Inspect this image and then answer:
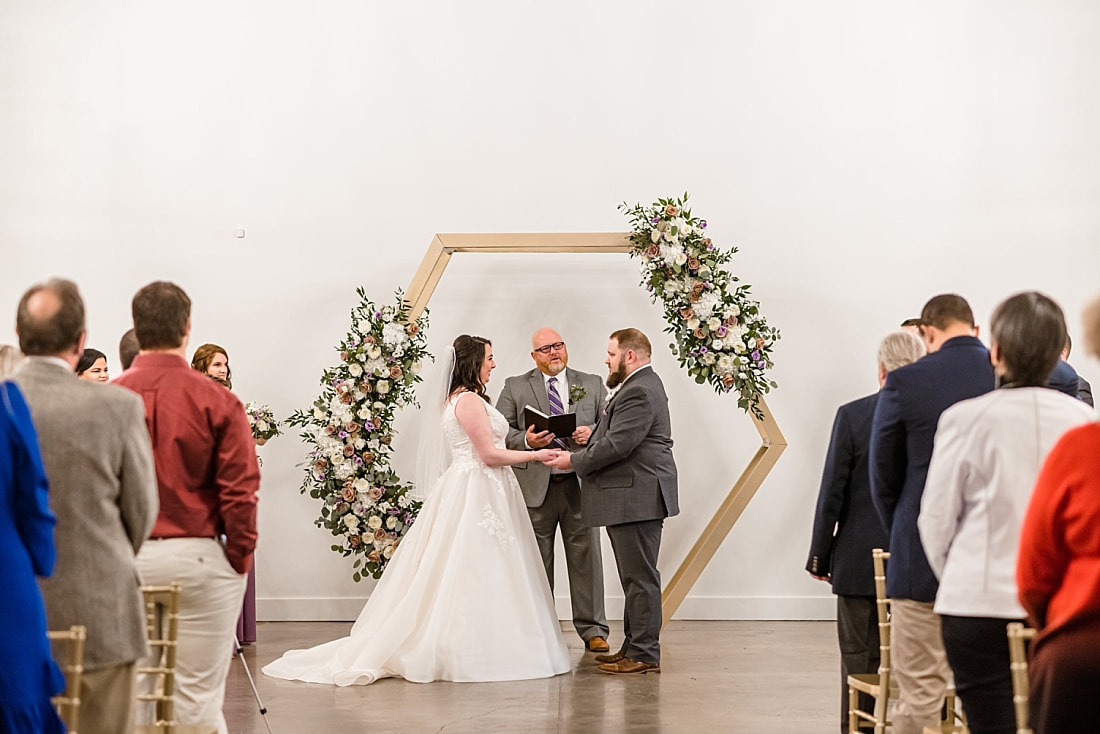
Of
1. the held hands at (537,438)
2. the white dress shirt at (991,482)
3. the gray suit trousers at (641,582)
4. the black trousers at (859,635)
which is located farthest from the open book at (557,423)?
the white dress shirt at (991,482)

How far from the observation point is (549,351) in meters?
7.24

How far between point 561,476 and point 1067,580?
4783 mm

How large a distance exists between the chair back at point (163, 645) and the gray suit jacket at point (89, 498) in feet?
0.42

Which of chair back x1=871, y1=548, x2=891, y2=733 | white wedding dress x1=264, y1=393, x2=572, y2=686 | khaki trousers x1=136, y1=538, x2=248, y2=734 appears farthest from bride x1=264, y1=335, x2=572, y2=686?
chair back x1=871, y1=548, x2=891, y2=733

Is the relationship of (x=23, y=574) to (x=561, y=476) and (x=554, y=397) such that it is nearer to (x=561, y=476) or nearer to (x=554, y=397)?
(x=561, y=476)

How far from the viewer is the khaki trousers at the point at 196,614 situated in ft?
11.4

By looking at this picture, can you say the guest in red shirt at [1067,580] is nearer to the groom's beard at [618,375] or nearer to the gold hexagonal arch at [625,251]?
the groom's beard at [618,375]

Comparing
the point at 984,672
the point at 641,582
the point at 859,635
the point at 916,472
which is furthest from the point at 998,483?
the point at 641,582

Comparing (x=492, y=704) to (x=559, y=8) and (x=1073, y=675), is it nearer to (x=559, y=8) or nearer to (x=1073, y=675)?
(x=1073, y=675)

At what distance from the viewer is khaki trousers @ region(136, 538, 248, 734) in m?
3.48

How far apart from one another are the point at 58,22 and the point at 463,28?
114 inches

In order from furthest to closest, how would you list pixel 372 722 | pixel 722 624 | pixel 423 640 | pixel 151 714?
pixel 722 624 < pixel 423 640 < pixel 372 722 < pixel 151 714

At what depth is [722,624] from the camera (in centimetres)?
790

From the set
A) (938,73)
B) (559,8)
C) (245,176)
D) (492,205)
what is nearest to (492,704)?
(492,205)
